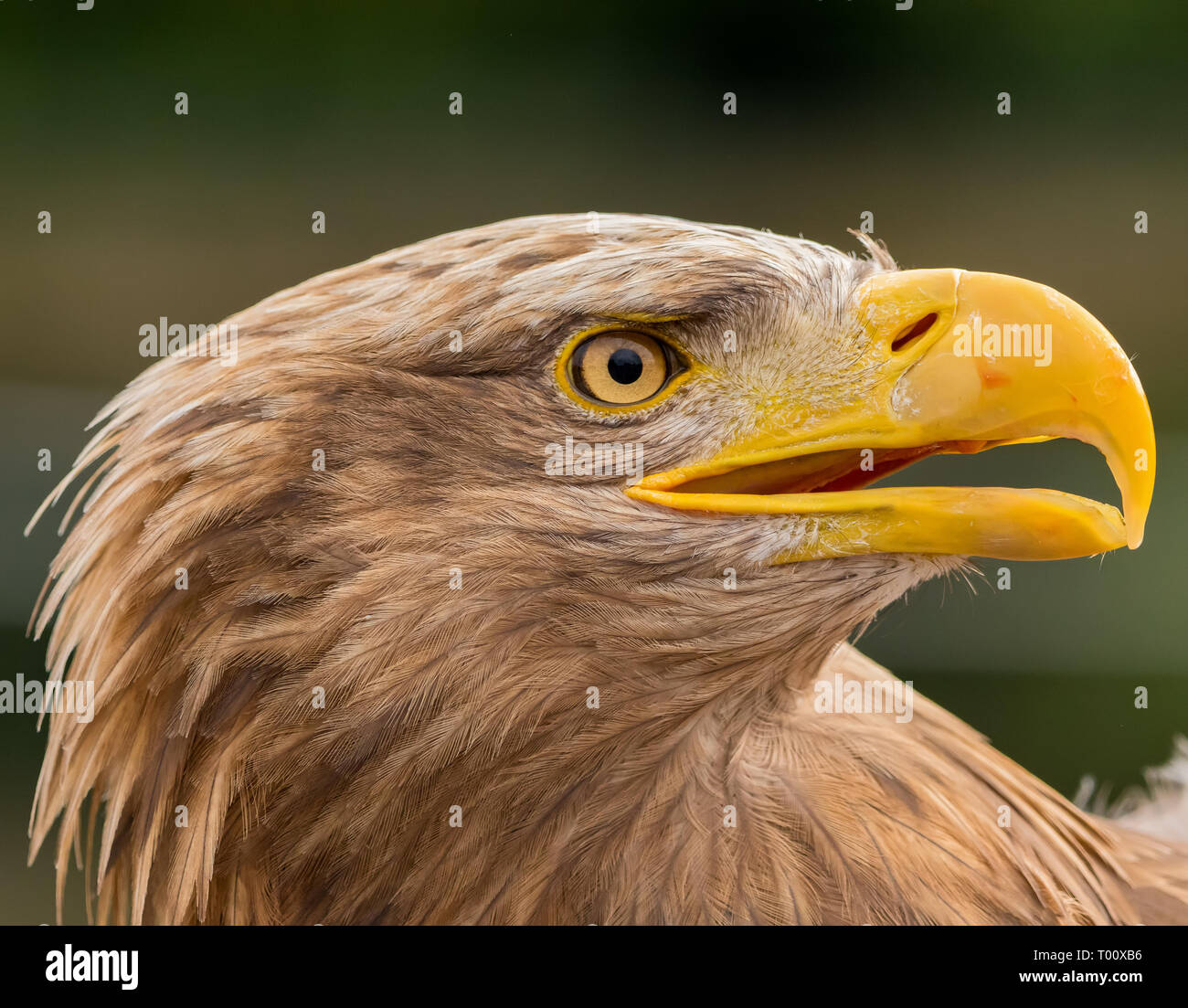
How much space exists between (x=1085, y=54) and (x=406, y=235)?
1.33 metres

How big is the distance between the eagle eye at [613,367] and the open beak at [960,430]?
2.9 inches

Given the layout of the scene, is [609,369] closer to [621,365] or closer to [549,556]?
[621,365]

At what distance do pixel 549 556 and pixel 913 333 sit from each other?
14.1 inches

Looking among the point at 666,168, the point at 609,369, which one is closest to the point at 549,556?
the point at 609,369

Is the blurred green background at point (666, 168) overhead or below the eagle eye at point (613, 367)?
overhead

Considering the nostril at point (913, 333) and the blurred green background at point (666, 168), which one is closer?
the nostril at point (913, 333)

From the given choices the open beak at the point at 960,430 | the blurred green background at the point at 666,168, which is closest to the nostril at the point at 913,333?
the open beak at the point at 960,430

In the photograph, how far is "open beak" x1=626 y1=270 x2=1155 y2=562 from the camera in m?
0.83

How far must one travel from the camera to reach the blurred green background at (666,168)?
1882mm

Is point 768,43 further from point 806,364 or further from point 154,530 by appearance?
point 154,530

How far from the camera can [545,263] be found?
0.88 m

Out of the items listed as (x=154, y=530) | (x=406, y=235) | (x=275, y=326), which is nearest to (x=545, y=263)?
(x=275, y=326)

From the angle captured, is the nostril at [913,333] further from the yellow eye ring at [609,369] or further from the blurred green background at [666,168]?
the blurred green background at [666,168]

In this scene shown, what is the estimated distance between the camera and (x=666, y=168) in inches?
82.1
